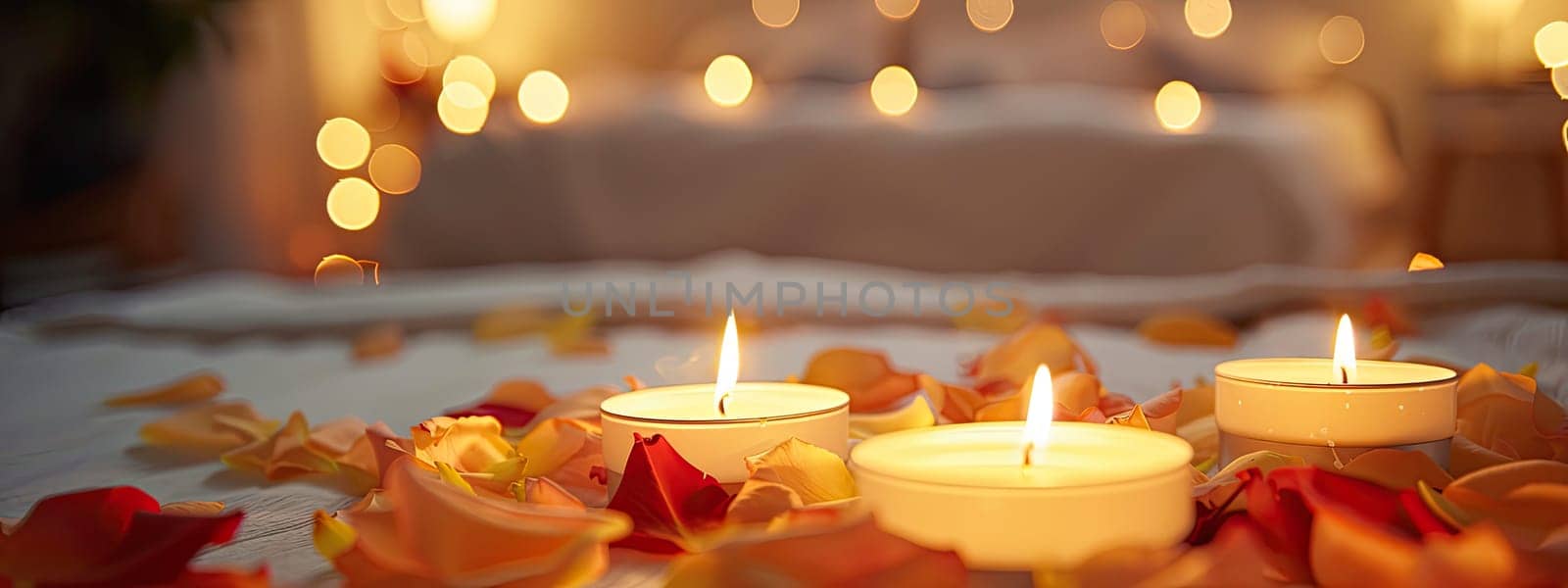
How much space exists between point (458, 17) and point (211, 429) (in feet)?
13.0

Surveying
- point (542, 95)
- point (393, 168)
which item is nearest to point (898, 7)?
point (542, 95)

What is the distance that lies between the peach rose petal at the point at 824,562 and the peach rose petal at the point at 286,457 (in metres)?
0.34

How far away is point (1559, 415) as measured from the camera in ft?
1.81

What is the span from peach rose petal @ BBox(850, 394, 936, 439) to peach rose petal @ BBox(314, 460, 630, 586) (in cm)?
25

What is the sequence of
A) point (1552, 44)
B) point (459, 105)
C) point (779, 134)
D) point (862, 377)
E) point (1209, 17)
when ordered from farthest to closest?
point (459, 105)
point (1209, 17)
point (1552, 44)
point (779, 134)
point (862, 377)

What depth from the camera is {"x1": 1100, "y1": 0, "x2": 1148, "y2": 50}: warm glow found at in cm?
416

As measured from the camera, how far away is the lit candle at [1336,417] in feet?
1.55

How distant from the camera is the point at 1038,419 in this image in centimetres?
42

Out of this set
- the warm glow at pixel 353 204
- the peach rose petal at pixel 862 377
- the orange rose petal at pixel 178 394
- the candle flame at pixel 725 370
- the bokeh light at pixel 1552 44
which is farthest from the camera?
the warm glow at pixel 353 204

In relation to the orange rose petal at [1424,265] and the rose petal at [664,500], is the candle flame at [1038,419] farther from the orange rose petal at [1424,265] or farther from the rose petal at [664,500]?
the orange rose petal at [1424,265]

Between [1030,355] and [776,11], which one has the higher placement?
[776,11]

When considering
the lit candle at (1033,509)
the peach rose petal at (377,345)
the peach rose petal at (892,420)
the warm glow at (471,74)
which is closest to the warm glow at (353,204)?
the warm glow at (471,74)

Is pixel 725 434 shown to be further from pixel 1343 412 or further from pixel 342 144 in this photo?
pixel 342 144

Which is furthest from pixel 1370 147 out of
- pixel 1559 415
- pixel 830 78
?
pixel 1559 415
